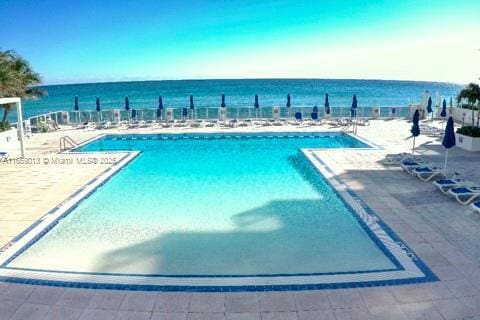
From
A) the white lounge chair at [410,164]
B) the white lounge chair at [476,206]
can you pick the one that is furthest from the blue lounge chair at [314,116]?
the white lounge chair at [476,206]

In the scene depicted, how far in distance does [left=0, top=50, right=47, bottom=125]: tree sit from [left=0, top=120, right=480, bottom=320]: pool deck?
650cm

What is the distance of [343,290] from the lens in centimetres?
443

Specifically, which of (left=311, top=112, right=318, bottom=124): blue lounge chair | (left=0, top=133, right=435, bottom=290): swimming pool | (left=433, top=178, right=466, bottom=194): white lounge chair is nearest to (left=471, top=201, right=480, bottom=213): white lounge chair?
(left=433, top=178, right=466, bottom=194): white lounge chair

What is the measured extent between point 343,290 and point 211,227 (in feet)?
9.45

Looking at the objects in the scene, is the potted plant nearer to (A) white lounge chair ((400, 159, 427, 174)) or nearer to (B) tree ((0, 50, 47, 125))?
(A) white lounge chair ((400, 159, 427, 174))

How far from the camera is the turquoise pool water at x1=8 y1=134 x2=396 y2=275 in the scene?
529 centimetres

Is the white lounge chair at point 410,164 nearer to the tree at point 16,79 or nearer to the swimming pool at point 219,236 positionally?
the swimming pool at point 219,236

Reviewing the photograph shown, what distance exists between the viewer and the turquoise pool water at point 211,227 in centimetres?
529

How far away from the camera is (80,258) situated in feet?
18.1

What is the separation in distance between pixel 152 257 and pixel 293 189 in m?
4.22

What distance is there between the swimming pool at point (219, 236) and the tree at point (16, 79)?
693cm

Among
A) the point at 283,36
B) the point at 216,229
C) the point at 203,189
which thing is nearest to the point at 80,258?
the point at 216,229

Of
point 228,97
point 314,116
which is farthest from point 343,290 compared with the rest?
point 228,97

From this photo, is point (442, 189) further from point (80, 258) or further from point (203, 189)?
point (80, 258)
